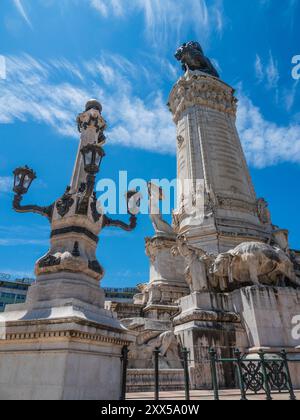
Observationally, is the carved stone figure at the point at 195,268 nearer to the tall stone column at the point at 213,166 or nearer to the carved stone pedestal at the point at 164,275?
the tall stone column at the point at 213,166

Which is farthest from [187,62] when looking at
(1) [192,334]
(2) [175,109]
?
(1) [192,334]

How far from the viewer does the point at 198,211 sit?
21516mm

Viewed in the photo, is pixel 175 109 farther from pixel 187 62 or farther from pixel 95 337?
pixel 95 337

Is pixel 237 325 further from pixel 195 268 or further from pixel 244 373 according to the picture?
pixel 244 373

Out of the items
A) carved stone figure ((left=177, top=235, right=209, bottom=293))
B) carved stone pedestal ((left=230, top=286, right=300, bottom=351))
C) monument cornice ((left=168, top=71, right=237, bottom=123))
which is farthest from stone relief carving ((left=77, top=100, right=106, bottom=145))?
monument cornice ((left=168, top=71, right=237, bottom=123))

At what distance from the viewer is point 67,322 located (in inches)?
196

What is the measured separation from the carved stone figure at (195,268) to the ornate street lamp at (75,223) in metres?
7.21

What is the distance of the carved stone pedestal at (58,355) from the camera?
15.6 feet

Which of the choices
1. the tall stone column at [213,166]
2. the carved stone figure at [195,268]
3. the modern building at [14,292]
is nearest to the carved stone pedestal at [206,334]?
the carved stone figure at [195,268]

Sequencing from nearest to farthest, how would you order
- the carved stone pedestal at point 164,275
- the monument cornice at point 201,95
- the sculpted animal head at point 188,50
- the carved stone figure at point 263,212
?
the carved stone pedestal at point 164,275
the carved stone figure at point 263,212
the monument cornice at point 201,95
the sculpted animal head at point 188,50

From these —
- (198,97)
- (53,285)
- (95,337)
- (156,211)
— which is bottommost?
(95,337)

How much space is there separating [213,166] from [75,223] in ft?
60.9

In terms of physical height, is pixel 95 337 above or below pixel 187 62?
below

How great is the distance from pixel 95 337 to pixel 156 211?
19654 mm
